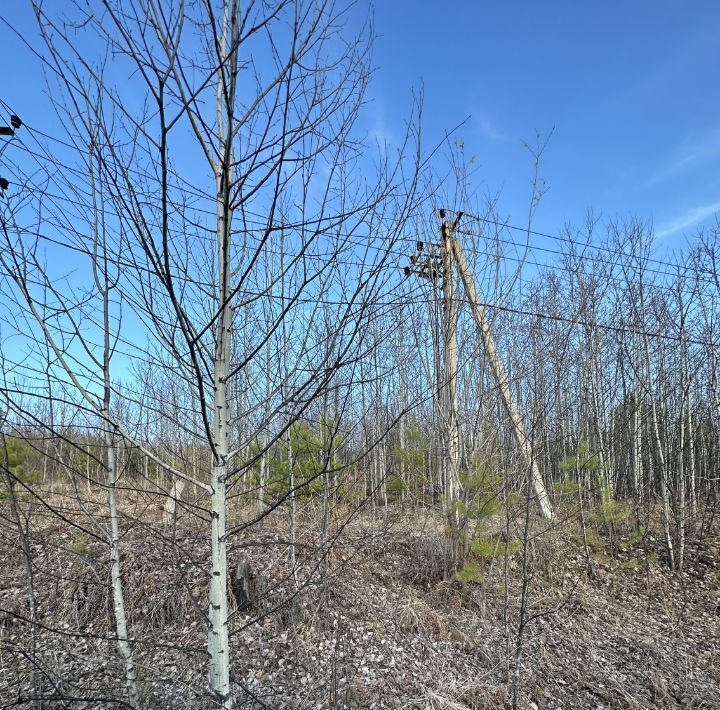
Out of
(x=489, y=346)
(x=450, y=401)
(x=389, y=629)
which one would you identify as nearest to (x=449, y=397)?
(x=450, y=401)

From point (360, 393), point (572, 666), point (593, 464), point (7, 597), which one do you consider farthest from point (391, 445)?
point (7, 597)

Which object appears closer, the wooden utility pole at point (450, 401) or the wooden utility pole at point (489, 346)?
the wooden utility pole at point (489, 346)

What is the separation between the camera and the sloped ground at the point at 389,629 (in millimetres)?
3127

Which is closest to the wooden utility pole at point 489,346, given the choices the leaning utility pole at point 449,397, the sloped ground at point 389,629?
the leaning utility pole at point 449,397

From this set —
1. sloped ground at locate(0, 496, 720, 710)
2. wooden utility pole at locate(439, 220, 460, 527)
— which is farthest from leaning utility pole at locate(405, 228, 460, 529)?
A: sloped ground at locate(0, 496, 720, 710)

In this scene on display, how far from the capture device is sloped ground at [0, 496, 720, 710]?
3.13 m

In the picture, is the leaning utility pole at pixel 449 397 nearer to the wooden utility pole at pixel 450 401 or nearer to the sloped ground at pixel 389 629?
the wooden utility pole at pixel 450 401

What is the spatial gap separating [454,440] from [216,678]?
3.73m

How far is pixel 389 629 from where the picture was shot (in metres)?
4.03

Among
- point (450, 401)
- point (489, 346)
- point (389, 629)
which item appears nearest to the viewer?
point (389, 629)

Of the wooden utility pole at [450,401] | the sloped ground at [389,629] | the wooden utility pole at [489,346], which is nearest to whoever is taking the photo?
the sloped ground at [389,629]

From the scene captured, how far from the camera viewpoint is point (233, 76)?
4.07 ft

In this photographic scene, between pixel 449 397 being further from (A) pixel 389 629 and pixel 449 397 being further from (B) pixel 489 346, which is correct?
(A) pixel 389 629

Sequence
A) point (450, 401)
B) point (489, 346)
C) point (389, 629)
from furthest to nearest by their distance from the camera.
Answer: point (450, 401)
point (489, 346)
point (389, 629)
